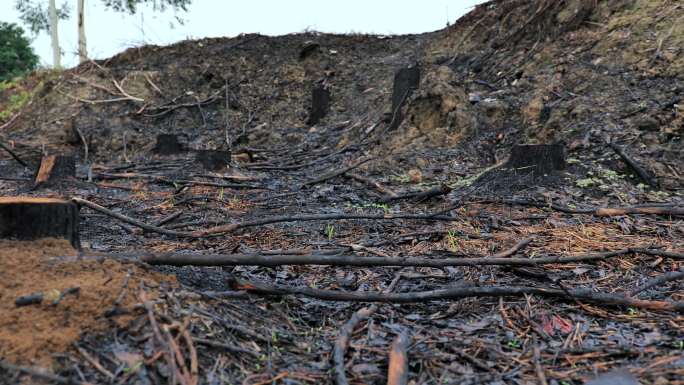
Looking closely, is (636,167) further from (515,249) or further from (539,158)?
(515,249)

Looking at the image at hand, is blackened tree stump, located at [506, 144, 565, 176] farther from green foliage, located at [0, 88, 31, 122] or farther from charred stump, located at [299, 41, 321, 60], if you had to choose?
green foliage, located at [0, 88, 31, 122]

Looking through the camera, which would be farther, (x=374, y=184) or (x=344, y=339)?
(x=374, y=184)

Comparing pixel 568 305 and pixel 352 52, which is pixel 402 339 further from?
pixel 352 52

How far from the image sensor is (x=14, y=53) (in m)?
20.3

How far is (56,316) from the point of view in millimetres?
1763

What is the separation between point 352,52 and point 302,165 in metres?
5.57

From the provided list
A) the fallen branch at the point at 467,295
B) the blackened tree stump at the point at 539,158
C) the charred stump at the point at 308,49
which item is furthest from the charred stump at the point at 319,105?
the fallen branch at the point at 467,295

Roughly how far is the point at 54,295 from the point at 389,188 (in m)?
4.51

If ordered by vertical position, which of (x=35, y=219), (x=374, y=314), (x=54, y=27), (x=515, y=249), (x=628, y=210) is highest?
(x=54, y=27)

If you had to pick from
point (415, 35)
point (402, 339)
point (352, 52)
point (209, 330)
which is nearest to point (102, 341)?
point (209, 330)

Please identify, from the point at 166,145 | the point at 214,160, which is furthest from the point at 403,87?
the point at 166,145

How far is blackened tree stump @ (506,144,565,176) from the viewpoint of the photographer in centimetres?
524

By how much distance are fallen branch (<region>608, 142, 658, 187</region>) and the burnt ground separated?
8 centimetres

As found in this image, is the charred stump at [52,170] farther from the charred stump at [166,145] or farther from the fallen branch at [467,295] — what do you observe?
the fallen branch at [467,295]
